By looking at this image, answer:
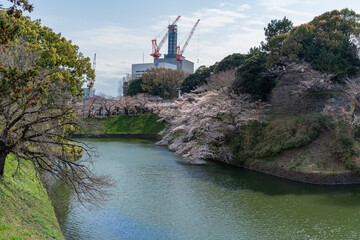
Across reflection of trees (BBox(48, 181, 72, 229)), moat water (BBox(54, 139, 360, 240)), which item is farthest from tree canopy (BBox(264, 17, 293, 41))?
reflection of trees (BBox(48, 181, 72, 229))

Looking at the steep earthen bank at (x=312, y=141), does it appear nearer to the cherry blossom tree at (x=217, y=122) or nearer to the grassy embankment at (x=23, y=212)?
the cherry blossom tree at (x=217, y=122)

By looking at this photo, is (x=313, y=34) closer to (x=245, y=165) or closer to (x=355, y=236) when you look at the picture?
(x=245, y=165)

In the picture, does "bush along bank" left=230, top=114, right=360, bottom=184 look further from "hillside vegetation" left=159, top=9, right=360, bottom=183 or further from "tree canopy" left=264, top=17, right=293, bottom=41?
"tree canopy" left=264, top=17, right=293, bottom=41

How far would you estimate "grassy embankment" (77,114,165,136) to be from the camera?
42531 millimetres

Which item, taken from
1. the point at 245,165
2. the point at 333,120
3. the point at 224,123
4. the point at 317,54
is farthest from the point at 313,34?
the point at 245,165

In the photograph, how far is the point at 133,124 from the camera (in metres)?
45.3

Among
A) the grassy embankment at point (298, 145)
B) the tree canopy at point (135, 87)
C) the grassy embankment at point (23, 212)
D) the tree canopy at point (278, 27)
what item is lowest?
the grassy embankment at point (23, 212)

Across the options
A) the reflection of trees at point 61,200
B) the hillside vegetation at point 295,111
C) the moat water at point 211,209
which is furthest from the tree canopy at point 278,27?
the reflection of trees at point 61,200

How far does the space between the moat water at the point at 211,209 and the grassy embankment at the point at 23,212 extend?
44.7 inches

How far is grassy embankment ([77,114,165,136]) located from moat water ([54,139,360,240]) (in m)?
23.0

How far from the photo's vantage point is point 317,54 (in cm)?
2303

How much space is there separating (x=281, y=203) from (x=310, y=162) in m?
5.33

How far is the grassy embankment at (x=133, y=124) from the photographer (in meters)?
42.5

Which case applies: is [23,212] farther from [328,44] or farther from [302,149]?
[328,44]
